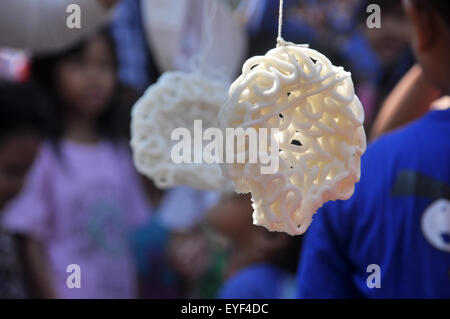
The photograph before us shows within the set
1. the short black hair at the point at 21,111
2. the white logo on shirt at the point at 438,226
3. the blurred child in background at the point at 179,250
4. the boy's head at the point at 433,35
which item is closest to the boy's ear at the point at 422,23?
the boy's head at the point at 433,35

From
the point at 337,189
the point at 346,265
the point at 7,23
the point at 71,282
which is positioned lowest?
the point at 71,282

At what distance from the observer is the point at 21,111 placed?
278 cm

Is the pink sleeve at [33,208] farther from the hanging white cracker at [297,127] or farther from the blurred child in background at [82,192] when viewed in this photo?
the hanging white cracker at [297,127]

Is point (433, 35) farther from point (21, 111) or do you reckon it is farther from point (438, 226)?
point (21, 111)

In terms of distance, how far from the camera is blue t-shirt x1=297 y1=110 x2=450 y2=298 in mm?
1581

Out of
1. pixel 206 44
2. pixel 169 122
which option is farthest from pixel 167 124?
pixel 206 44

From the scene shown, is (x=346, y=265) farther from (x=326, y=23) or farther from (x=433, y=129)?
(x=326, y=23)

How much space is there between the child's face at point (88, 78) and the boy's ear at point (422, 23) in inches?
63.0

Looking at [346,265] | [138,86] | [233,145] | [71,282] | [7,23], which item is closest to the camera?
[233,145]

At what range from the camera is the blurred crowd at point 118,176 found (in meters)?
2.71

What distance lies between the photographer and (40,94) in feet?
9.36

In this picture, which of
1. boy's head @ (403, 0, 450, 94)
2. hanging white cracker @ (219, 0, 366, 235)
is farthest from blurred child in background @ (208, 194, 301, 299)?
hanging white cracker @ (219, 0, 366, 235)

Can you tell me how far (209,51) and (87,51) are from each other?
1206 mm
